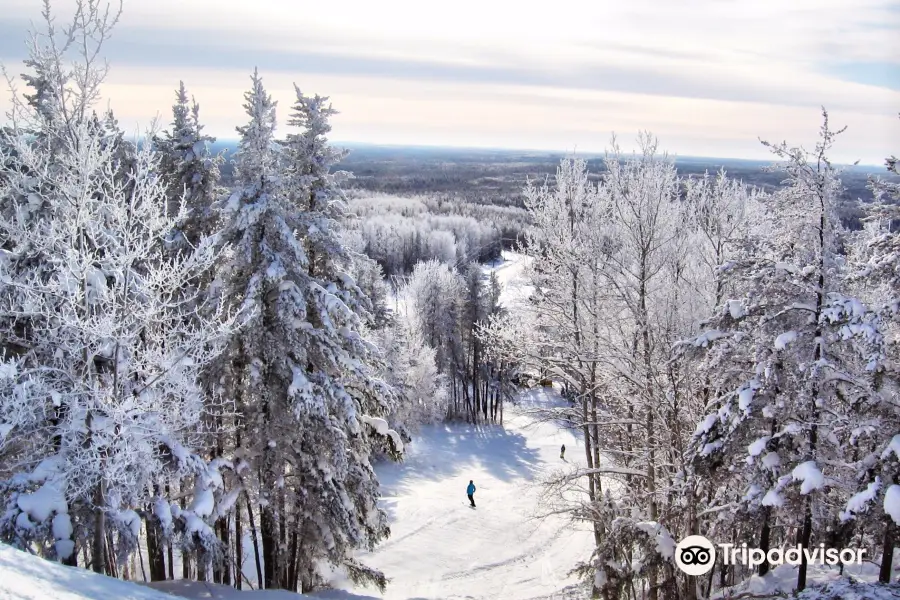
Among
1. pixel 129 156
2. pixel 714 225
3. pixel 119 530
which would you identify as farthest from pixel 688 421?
pixel 129 156

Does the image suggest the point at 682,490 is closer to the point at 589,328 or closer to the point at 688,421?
the point at 688,421

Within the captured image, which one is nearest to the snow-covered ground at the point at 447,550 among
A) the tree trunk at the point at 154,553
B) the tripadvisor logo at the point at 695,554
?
the tree trunk at the point at 154,553

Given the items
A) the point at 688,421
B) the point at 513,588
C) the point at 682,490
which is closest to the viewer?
the point at 682,490

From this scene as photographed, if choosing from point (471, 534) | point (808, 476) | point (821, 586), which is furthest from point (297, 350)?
point (471, 534)

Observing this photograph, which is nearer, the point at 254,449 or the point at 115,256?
the point at 115,256

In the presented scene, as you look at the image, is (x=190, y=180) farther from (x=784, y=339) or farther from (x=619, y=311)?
(x=784, y=339)

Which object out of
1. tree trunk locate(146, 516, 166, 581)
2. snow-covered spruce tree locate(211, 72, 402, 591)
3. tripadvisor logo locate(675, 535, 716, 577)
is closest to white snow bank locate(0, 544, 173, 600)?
tree trunk locate(146, 516, 166, 581)

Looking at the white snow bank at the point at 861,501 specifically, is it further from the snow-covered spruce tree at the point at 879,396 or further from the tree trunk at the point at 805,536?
the tree trunk at the point at 805,536

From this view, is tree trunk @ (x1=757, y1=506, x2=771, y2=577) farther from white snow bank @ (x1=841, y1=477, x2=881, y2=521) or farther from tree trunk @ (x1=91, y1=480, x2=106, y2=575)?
tree trunk @ (x1=91, y1=480, x2=106, y2=575)
